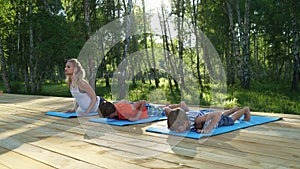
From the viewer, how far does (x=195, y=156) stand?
2.06m

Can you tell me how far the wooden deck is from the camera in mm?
1938

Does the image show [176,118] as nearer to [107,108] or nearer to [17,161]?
[107,108]

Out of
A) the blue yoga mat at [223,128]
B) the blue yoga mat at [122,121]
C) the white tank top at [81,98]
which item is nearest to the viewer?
the blue yoga mat at [223,128]

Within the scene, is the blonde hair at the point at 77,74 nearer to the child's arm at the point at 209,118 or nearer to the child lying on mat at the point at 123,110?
the child lying on mat at the point at 123,110

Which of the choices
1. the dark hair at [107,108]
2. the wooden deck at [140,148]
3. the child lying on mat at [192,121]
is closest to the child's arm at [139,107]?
the dark hair at [107,108]

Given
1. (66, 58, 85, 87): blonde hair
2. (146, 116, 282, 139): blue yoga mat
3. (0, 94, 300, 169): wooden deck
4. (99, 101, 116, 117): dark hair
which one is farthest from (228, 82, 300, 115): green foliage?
(66, 58, 85, 87): blonde hair

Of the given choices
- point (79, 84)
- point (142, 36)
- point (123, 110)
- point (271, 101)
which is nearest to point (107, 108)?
point (123, 110)

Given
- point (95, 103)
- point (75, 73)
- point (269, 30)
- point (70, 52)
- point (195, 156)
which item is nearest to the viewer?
point (195, 156)

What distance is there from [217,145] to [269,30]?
578 inches

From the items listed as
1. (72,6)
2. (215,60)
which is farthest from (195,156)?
(215,60)

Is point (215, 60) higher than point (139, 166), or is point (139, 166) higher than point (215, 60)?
point (215, 60)

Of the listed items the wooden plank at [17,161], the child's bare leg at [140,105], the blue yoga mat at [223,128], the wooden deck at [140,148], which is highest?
the child's bare leg at [140,105]

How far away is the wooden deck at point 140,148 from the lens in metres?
1.94

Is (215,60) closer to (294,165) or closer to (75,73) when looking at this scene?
(75,73)
